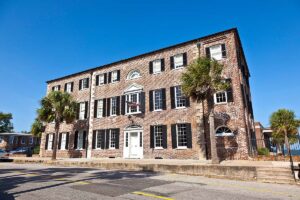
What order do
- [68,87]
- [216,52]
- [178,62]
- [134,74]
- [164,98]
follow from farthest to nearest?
[68,87]
[134,74]
[178,62]
[164,98]
[216,52]

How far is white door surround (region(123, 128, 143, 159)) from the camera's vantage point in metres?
19.8

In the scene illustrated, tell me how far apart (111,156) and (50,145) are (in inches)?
430

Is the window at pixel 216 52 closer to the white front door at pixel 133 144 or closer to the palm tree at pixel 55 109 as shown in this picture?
the white front door at pixel 133 144

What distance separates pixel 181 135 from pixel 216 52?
805 centimetres

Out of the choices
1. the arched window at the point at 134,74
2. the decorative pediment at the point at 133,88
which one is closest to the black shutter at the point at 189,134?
the decorative pediment at the point at 133,88

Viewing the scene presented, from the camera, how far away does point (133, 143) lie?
20.3m

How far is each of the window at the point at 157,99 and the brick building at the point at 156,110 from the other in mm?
99

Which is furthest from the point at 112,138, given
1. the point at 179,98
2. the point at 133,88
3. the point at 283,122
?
the point at 283,122

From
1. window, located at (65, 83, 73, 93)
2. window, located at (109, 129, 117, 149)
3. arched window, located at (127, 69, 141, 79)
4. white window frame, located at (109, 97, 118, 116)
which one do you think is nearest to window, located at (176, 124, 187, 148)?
window, located at (109, 129, 117, 149)

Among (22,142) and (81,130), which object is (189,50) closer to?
(81,130)

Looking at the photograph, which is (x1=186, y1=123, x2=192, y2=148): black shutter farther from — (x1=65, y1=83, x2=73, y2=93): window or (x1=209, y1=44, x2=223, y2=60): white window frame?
(x1=65, y1=83, x2=73, y2=93): window

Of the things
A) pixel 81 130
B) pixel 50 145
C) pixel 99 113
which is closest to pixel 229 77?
pixel 99 113

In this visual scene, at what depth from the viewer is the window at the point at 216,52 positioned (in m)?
17.8

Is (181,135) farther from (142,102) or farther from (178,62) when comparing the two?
(178,62)
